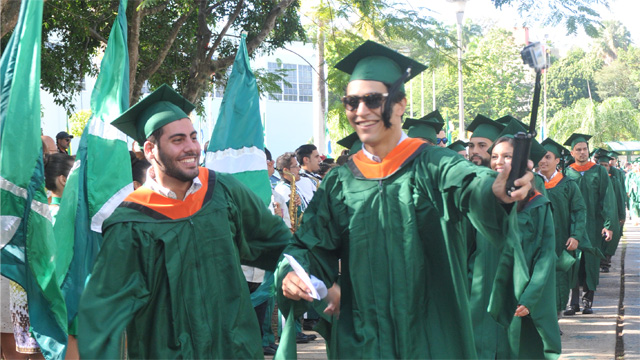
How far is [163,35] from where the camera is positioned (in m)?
12.5

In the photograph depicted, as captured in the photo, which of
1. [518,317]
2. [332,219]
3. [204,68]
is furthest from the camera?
[204,68]

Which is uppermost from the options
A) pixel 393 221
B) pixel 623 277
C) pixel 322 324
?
pixel 393 221

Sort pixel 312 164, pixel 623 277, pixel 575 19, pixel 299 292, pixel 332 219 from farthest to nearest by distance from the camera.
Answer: pixel 623 277, pixel 312 164, pixel 575 19, pixel 332 219, pixel 299 292

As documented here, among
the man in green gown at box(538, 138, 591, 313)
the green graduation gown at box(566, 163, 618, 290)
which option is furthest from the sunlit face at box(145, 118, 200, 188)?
the green graduation gown at box(566, 163, 618, 290)

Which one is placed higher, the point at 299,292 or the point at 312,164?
the point at 312,164

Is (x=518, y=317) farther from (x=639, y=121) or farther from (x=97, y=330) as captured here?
(x=639, y=121)

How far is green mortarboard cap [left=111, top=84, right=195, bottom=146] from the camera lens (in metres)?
4.19

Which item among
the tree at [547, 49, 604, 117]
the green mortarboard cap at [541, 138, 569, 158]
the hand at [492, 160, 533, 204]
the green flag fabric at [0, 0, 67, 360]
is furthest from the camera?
the tree at [547, 49, 604, 117]

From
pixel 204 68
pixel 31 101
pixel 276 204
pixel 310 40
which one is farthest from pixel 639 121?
pixel 31 101

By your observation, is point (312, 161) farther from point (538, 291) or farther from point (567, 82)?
point (567, 82)

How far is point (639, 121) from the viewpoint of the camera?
44375 mm

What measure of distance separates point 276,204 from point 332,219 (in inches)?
174

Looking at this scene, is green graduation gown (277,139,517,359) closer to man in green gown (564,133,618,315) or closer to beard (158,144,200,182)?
beard (158,144,200,182)

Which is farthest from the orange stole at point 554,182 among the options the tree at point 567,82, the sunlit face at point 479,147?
the tree at point 567,82
